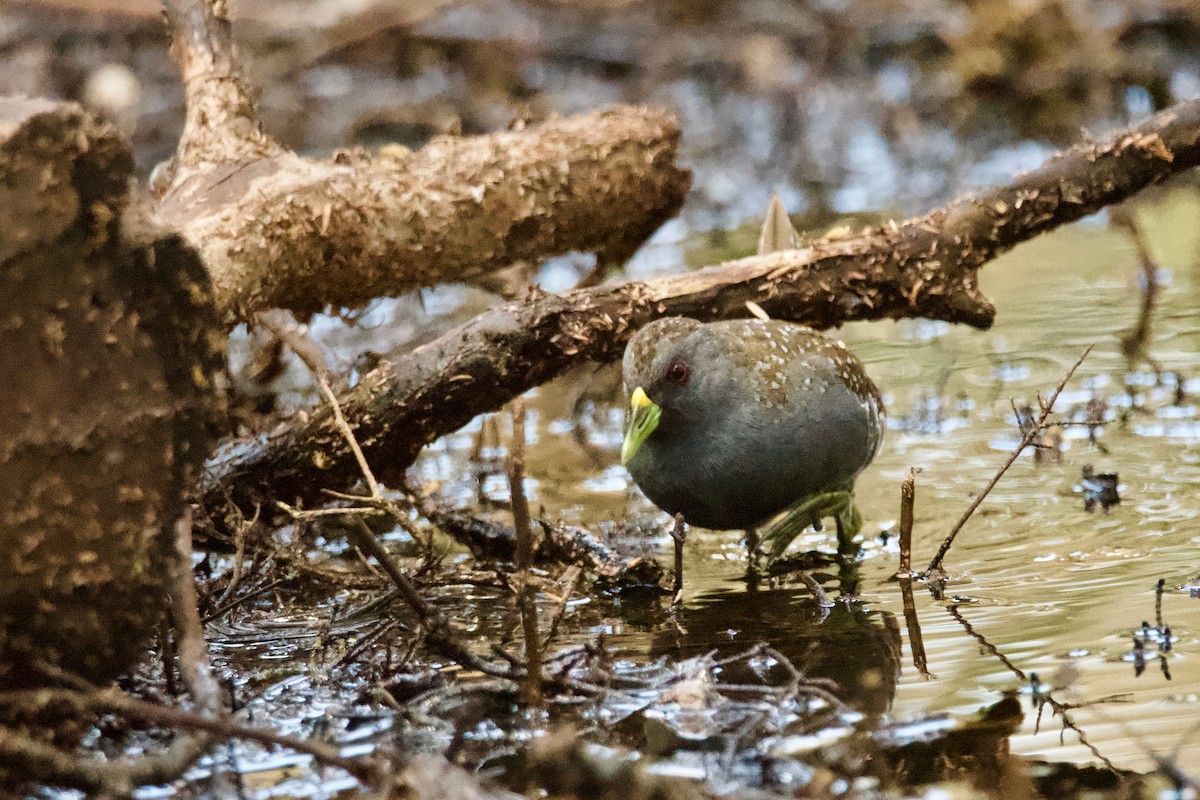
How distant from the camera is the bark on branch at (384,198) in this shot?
14.9ft

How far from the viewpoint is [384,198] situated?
492 cm

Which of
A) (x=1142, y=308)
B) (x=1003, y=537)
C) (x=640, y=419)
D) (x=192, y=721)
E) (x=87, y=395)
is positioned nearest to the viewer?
(x=192, y=721)

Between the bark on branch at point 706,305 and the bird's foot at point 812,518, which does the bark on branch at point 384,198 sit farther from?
the bird's foot at point 812,518

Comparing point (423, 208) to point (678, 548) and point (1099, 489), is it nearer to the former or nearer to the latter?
point (678, 548)

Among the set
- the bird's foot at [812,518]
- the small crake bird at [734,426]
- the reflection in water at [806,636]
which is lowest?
the reflection in water at [806,636]

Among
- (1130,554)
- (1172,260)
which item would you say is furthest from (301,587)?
(1172,260)

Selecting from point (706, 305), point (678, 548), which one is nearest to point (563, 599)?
point (678, 548)

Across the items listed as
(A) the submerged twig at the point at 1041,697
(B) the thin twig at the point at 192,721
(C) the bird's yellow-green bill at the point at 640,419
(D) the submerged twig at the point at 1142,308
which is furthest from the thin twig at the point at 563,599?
(D) the submerged twig at the point at 1142,308

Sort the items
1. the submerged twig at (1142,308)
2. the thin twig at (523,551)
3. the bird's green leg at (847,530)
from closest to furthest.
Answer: the thin twig at (523,551) → the bird's green leg at (847,530) → the submerged twig at (1142,308)

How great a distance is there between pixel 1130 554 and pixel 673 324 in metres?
1.33

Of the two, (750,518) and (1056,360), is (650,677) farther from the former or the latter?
(1056,360)

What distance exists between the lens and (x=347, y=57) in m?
11.3

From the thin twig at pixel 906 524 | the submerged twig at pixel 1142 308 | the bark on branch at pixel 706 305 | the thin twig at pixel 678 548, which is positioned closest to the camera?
the thin twig at pixel 678 548

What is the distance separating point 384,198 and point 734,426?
64.7 inches
